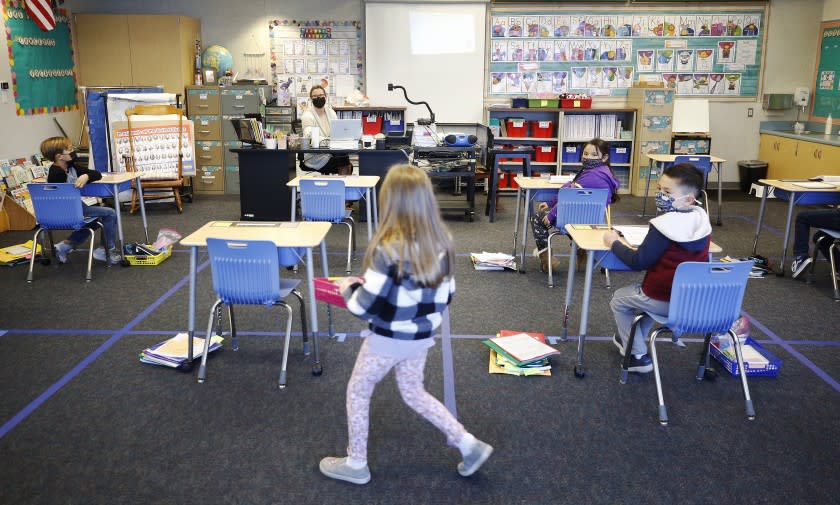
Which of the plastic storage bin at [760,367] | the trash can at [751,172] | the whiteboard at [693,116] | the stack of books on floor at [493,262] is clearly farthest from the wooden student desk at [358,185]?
the trash can at [751,172]

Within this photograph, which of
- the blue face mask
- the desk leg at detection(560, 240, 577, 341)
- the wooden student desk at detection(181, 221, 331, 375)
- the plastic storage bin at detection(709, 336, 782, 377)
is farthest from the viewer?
the blue face mask

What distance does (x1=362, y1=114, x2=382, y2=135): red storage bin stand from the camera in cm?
895

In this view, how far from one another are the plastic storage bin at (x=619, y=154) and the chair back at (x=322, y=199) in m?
5.25

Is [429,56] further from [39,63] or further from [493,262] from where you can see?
[39,63]

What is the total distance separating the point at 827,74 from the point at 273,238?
8175mm

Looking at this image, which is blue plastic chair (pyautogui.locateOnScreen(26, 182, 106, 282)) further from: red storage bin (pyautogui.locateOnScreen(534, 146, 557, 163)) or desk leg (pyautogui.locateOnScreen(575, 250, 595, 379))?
red storage bin (pyautogui.locateOnScreen(534, 146, 557, 163))

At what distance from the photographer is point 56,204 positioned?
4.94 metres

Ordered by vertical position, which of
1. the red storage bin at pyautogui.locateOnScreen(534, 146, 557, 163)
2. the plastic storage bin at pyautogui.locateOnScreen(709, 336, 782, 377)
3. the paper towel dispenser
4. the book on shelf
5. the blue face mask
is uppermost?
the paper towel dispenser

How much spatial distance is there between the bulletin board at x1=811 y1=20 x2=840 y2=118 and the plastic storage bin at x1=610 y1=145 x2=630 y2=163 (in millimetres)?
2449

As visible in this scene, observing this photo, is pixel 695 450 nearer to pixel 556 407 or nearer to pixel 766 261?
pixel 556 407

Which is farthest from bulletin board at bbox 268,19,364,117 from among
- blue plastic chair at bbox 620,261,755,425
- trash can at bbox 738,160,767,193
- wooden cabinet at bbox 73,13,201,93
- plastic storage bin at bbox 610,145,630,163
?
blue plastic chair at bbox 620,261,755,425

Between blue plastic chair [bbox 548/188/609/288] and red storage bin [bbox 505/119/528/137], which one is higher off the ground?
red storage bin [bbox 505/119/528/137]

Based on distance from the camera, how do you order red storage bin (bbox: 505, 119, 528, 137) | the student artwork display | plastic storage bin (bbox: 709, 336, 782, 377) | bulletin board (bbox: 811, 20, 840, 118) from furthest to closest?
1. red storage bin (bbox: 505, 119, 528, 137)
2. bulletin board (bbox: 811, 20, 840, 118)
3. the student artwork display
4. plastic storage bin (bbox: 709, 336, 782, 377)

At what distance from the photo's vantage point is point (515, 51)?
29.4ft
